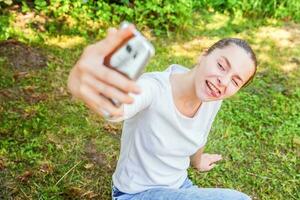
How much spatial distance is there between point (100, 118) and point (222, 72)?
1.86 metres

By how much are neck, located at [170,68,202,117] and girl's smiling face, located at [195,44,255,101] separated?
56 mm

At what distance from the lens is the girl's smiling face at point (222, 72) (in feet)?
Answer: 7.04

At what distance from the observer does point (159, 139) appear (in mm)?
2297

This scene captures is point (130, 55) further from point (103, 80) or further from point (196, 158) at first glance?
point (196, 158)

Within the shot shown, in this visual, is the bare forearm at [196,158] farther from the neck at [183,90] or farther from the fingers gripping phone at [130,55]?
the fingers gripping phone at [130,55]

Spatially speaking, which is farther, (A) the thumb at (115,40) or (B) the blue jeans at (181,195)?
(B) the blue jeans at (181,195)

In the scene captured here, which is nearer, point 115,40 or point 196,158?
point 115,40

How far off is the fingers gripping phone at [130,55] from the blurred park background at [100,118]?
6.66 feet

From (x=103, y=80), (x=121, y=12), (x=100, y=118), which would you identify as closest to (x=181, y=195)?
(x=103, y=80)

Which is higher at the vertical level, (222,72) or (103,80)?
(103,80)

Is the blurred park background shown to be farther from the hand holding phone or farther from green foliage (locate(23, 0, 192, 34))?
the hand holding phone

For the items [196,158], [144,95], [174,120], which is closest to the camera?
[144,95]

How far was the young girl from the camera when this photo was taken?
7.09 feet

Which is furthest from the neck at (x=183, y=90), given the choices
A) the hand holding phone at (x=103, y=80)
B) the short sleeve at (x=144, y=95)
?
the hand holding phone at (x=103, y=80)
